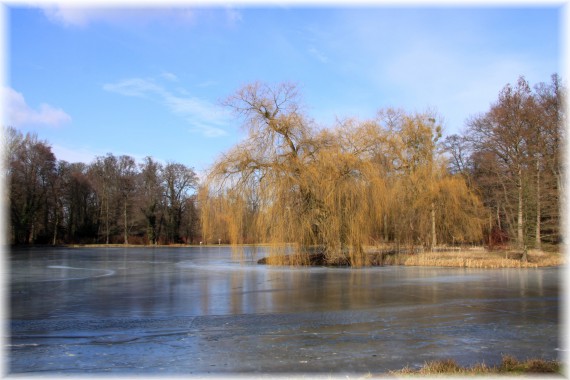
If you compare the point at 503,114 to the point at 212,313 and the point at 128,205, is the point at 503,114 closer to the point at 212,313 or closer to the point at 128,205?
the point at 212,313

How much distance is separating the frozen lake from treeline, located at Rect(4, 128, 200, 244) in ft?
152

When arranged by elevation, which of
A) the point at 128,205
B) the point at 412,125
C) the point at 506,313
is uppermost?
the point at 412,125

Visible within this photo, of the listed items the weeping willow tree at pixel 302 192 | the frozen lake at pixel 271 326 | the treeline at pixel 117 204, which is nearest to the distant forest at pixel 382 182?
the weeping willow tree at pixel 302 192

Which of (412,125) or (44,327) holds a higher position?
(412,125)

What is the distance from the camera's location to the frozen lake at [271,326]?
593cm

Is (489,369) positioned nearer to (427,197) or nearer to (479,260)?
(479,260)

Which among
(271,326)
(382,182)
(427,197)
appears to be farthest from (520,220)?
(271,326)

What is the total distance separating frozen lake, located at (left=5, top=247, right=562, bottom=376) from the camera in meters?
5.93

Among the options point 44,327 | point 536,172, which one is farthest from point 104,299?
point 536,172

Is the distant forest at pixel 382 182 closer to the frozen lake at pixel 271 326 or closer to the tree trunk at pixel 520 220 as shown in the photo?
the tree trunk at pixel 520 220

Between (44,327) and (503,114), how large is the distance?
3216 cm

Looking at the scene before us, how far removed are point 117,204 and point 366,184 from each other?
4953cm

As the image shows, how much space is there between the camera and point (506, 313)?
966cm

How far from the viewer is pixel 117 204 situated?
64.4 m
